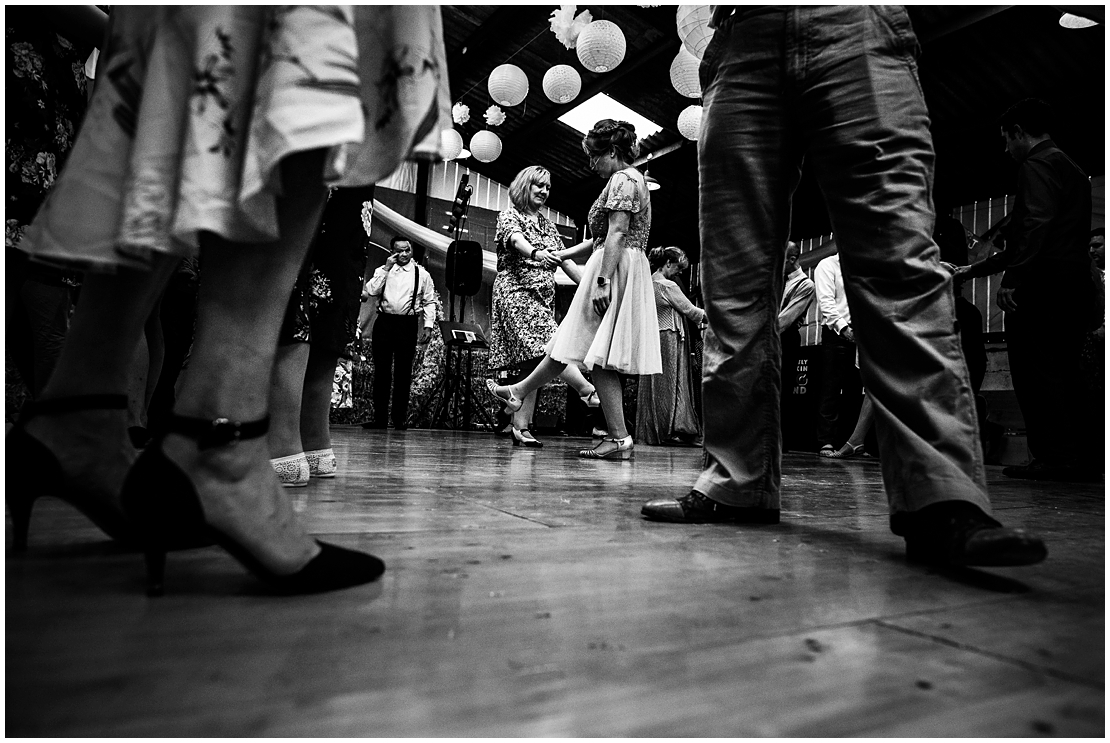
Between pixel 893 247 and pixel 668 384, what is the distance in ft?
13.3

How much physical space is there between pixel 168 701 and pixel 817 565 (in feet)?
2.13

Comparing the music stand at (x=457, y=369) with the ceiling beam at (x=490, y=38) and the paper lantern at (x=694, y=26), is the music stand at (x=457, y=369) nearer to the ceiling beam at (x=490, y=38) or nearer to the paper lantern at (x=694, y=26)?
the ceiling beam at (x=490, y=38)

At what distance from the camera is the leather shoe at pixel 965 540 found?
0.71 metres

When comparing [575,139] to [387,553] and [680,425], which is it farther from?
[387,553]

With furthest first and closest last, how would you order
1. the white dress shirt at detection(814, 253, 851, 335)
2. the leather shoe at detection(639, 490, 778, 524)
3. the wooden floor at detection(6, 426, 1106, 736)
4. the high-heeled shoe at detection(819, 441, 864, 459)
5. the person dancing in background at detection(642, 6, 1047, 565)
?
the white dress shirt at detection(814, 253, 851, 335) < the high-heeled shoe at detection(819, 441, 864, 459) < the leather shoe at detection(639, 490, 778, 524) < the person dancing in background at detection(642, 6, 1047, 565) < the wooden floor at detection(6, 426, 1106, 736)

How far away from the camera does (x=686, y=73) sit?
478 centimetres

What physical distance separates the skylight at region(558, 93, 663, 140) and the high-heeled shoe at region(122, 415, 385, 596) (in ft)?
24.3

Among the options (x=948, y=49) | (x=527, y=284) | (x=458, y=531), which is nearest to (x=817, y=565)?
(x=458, y=531)

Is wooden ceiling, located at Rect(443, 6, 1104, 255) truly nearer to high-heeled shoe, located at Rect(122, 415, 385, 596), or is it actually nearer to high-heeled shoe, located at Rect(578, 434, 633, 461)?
high-heeled shoe, located at Rect(578, 434, 633, 461)

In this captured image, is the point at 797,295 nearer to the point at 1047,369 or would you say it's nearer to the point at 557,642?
the point at 1047,369

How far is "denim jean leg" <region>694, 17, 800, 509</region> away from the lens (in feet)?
3.62

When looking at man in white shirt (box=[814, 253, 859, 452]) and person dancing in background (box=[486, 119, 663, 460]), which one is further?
man in white shirt (box=[814, 253, 859, 452])

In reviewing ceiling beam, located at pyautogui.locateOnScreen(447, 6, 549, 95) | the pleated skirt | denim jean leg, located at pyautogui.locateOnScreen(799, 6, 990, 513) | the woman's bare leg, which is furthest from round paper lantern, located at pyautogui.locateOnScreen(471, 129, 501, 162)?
the woman's bare leg

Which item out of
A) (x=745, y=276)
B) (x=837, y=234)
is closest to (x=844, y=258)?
(x=837, y=234)
